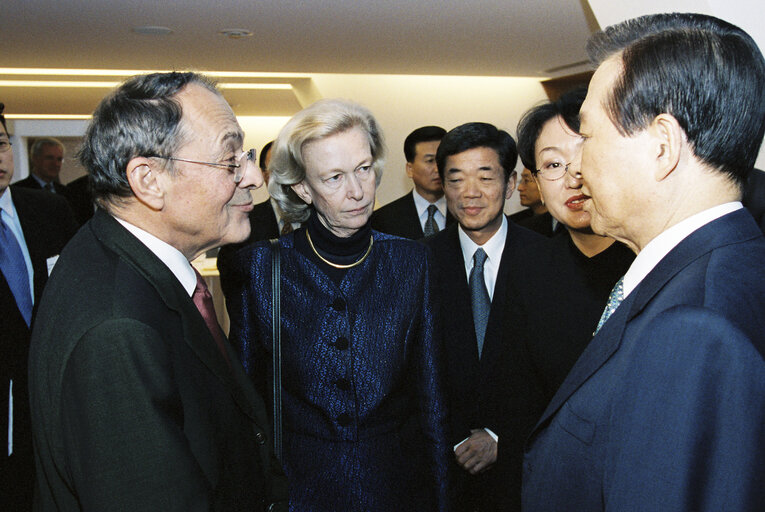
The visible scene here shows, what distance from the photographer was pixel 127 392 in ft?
3.50

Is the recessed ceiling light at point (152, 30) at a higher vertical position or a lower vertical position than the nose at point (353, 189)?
higher

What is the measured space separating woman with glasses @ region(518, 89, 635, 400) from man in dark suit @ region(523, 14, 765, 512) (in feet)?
2.24

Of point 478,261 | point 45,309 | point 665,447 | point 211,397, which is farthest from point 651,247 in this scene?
point 478,261

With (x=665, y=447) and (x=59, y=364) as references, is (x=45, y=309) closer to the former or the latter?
(x=59, y=364)

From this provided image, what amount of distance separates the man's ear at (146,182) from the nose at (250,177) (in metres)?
0.26

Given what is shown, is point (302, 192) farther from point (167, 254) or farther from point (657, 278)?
point (657, 278)

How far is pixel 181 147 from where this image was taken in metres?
1.43

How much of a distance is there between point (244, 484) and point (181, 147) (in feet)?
2.50

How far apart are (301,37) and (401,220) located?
2.59m

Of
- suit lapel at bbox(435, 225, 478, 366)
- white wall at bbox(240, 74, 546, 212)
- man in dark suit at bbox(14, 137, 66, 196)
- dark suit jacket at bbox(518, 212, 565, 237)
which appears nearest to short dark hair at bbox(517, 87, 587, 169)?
suit lapel at bbox(435, 225, 478, 366)

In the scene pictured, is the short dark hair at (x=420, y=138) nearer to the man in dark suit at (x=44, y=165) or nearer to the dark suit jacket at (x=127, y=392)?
the dark suit jacket at (x=127, y=392)

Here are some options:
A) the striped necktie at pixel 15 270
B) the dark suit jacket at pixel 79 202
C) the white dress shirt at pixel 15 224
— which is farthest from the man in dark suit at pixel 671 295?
the dark suit jacket at pixel 79 202

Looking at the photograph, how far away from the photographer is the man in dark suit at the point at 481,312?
218cm

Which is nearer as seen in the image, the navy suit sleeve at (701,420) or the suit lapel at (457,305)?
the navy suit sleeve at (701,420)
